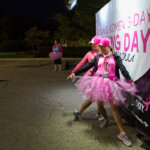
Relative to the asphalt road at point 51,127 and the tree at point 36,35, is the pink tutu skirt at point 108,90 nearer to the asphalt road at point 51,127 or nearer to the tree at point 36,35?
the asphalt road at point 51,127

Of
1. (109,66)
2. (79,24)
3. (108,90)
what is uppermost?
(79,24)

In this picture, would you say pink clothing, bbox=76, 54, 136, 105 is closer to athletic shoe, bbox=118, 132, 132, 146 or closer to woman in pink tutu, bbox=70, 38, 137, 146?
woman in pink tutu, bbox=70, 38, 137, 146

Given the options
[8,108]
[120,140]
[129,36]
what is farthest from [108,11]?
[8,108]

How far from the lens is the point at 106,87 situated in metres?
3.61

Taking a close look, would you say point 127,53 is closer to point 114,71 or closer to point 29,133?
point 114,71

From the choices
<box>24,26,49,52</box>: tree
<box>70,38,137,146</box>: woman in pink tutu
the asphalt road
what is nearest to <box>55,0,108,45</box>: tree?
<box>24,26,49,52</box>: tree

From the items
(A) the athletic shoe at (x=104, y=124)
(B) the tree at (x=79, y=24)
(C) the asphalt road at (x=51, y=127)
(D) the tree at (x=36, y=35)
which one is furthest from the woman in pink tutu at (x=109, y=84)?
(D) the tree at (x=36, y=35)

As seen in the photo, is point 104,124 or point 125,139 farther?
point 104,124

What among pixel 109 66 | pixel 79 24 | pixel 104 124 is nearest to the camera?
pixel 109 66

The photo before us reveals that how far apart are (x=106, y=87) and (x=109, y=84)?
79 millimetres

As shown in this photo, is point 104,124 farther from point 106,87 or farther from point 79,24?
point 79,24

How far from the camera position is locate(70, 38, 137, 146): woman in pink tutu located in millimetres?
3619

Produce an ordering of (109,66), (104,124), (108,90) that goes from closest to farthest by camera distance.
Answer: (108,90)
(109,66)
(104,124)

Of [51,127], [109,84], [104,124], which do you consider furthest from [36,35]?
[109,84]
